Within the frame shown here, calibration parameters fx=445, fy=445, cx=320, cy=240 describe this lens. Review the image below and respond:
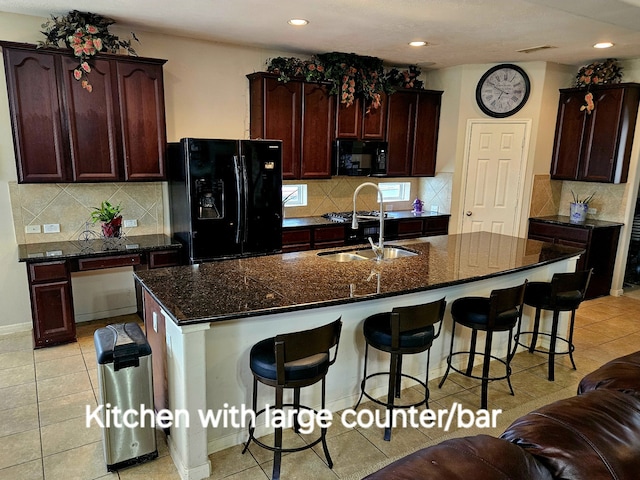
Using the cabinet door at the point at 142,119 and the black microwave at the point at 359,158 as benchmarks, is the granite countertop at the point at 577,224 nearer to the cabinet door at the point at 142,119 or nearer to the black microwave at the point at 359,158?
the black microwave at the point at 359,158

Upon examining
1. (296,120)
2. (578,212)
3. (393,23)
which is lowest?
(578,212)

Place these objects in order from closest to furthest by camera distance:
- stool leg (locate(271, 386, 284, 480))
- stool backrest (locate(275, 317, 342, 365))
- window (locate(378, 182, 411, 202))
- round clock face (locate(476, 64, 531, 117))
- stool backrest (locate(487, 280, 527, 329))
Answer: stool backrest (locate(275, 317, 342, 365))
stool leg (locate(271, 386, 284, 480))
stool backrest (locate(487, 280, 527, 329))
round clock face (locate(476, 64, 531, 117))
window (locate(378, 182, 411, 202))

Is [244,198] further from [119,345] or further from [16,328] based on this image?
[16,328]

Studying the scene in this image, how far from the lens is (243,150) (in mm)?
4180

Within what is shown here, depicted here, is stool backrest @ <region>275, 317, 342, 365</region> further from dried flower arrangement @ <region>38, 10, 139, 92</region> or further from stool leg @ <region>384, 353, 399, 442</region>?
dried flower arrangement @ <region>38, 10, 139, 92</region>

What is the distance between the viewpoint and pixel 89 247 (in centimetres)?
396

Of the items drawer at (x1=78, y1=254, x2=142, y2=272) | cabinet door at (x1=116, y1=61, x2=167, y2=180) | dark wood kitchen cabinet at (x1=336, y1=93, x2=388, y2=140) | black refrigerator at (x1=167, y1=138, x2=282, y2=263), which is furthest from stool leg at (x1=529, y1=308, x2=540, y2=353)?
cabinet door at (x1=116, y1=61, x2=167, y2=180)

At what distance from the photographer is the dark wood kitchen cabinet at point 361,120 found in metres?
5.21

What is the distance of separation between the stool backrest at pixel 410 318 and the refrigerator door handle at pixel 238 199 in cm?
219

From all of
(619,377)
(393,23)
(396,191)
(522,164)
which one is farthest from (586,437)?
(396,191)

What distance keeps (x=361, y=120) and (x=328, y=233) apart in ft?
4.74

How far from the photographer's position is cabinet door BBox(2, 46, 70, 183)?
358 centimetres

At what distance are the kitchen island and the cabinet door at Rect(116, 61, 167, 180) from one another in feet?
5.47

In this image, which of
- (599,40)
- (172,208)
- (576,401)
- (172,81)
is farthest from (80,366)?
(599,40)
